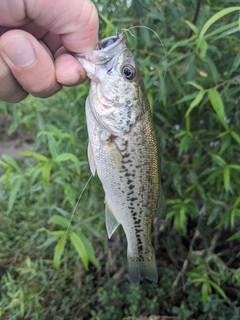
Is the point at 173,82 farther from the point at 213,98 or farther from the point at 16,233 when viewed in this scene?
the point at 16,233

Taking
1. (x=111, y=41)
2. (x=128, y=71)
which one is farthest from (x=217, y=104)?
(x=111, y=41)

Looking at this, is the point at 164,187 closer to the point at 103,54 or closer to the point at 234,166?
the point at 234,166

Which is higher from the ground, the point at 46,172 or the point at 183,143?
the point at 46,172

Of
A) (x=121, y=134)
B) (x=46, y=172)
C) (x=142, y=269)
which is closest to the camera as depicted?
(x=121, y=134)

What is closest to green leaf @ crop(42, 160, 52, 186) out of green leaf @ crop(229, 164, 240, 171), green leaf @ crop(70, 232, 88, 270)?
green leaf @ crop(70, 232, 88, 270)

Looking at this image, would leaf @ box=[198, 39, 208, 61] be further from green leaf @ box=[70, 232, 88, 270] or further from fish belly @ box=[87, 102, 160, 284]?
green leaf @ box=[70, 232, 88, 270]

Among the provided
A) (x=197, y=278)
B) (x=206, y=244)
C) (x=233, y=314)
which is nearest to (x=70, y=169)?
(x=197, y=278)
